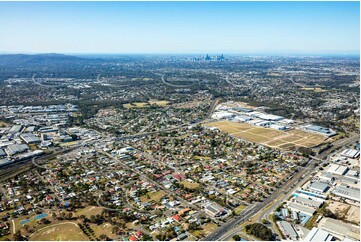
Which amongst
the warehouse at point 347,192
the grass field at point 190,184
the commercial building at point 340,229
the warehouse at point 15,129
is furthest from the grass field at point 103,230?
the warehouse at point 15,129

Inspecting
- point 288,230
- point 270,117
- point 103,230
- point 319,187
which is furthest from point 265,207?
point 270,117

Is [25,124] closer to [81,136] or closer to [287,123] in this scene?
[81,136]

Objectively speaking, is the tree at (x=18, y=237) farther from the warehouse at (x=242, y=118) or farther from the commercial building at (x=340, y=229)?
the warehouse at (x=242, y=118)

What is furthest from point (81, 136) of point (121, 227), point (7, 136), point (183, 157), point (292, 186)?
point (292, 186)

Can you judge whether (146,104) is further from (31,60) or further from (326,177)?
(31,60)

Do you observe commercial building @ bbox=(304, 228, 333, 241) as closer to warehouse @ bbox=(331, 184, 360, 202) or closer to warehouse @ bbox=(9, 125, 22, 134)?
warehouse @ bbox=(331, 184, 360, 202)

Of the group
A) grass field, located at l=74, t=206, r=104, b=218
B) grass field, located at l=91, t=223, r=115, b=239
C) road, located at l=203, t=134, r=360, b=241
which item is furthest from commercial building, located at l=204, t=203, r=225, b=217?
grass field, located at l=74, t=206, r=104, b=218
